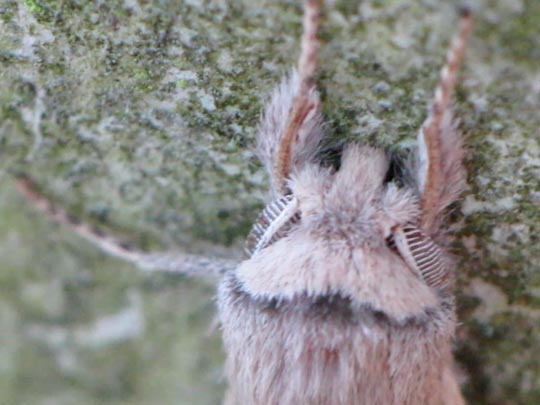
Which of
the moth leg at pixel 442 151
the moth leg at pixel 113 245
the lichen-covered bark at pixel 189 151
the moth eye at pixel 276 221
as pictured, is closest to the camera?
the moth leg at pixel 442 151

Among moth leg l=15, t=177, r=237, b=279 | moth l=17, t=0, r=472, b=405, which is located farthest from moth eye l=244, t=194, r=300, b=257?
moth leg l=15, t=177, r=237, b=279

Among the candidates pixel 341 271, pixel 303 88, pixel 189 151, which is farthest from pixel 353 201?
pixel 189 151

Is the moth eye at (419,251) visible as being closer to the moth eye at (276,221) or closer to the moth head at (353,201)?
the moth head at (353,201)

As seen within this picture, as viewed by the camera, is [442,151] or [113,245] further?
[113,245]

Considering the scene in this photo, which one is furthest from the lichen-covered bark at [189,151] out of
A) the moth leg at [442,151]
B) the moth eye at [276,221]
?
the moth eye at [276,221]

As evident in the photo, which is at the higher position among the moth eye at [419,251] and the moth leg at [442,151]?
the moth leg at [442,151]

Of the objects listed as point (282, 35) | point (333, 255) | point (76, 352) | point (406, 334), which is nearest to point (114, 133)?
point (282, 35)

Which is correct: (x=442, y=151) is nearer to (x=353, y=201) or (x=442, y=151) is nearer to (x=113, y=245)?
(x=353, y=201)
